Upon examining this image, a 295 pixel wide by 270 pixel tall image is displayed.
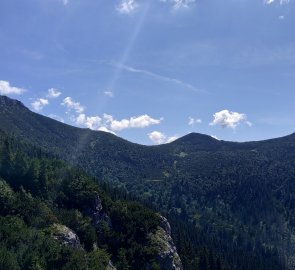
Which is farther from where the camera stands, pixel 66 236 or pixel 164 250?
pixel 164 250

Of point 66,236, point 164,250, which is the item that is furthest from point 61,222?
point 164,250

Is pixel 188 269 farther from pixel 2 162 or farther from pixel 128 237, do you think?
pixel 2 162

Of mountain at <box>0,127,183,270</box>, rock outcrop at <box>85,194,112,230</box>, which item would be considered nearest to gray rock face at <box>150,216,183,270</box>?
mountain at <box>0,127,183,270</box>

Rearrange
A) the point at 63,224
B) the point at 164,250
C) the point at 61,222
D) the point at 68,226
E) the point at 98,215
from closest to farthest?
the point at 61,222 < the point at 63,224 < the point at 68,226 < the point at 164,250 < the point at 98,215

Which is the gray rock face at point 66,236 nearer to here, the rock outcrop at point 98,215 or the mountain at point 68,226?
the mountain at point 68,226

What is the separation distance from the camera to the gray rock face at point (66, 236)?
8881 centimetres

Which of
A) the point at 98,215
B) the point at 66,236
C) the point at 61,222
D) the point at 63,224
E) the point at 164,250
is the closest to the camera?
the point at 66,236

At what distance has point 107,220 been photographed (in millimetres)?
113812

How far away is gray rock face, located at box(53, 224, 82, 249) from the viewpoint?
88.8m

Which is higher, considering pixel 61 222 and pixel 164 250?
pixel 61 222

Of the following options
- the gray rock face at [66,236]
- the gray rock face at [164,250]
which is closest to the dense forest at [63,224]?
the gray rock face at [66,236]

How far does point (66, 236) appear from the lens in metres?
90.2

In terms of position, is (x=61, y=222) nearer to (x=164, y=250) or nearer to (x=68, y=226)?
(x=68, y=226)

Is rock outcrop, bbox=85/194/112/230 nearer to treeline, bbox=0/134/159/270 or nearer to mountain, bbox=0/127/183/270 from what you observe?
mountain, bbox=0/127/183/270
